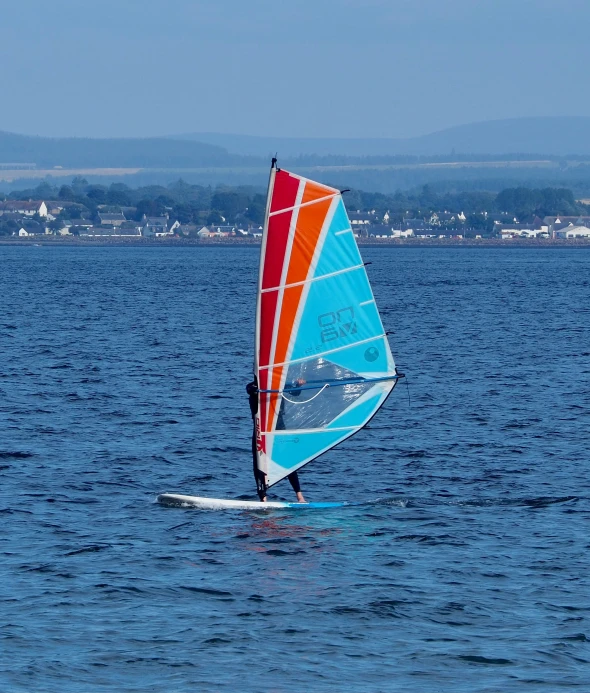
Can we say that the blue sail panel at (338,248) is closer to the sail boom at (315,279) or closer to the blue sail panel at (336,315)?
the sail boom at (315,279)

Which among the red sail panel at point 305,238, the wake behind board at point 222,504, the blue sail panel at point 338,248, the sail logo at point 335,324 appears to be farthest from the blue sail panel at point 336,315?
the wake behind board at point 222,504

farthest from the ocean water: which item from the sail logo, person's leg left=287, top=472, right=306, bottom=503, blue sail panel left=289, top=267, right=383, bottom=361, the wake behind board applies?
the sail logo

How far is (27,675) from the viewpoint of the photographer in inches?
600

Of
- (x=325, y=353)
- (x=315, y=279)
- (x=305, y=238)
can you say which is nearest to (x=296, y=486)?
(x=325, y=353)

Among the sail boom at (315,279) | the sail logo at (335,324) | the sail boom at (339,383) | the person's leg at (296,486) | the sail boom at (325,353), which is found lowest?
the person's leg at (296,486)

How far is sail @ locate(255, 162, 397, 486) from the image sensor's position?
2198 cm

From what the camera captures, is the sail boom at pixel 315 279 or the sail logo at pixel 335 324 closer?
the sail boom at pixel 315 279

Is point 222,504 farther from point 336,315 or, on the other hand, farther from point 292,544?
point 336,315

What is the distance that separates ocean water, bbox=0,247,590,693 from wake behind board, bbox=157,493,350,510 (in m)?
0.27

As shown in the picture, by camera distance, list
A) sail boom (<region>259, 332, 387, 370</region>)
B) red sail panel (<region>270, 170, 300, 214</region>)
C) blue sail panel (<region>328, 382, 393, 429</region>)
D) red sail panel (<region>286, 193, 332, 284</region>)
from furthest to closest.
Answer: blue sail panel (<region>328, 382, 393, 429</region>) < sail boom (<region>259, 332, 387, 370</region>) < red sail panel (<region>286, 193, 332, 284</region>) < red sail panel (<region>270, 170, 300, 214</region>)

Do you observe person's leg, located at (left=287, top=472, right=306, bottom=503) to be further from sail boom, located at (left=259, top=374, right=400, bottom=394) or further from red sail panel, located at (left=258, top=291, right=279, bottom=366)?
red sail panel, located at (left=258, top=291, right=279, bottom=366)

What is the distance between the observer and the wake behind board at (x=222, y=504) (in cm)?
2273

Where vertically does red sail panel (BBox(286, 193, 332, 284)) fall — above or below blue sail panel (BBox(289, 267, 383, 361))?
above

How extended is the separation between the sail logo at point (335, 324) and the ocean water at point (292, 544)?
117 inches
